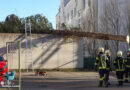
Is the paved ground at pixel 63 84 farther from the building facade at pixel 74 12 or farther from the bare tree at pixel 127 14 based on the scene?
the building facade at pixel 74 12

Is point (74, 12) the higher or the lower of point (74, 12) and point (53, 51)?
the higher

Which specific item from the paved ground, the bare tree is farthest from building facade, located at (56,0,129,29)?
the paved ground

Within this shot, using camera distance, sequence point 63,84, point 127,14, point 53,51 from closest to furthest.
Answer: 1. point 63,84
2. point 53,51
3. point 127,14

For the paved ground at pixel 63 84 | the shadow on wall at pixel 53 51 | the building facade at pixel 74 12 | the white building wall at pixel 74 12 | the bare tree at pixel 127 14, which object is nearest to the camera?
the paved ground at pixel 63 84

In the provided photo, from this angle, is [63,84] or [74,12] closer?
[63,84]

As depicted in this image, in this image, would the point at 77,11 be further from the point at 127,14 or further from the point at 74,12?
the point at 127,14

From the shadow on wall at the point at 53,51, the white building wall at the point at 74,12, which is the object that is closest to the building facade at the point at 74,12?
the white building wall at the point at 74,12

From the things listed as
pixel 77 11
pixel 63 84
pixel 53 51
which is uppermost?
pixel 77 11

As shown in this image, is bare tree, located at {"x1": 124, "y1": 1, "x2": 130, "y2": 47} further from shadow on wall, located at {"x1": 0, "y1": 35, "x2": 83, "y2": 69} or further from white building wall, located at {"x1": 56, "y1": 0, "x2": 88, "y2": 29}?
white building wall, located at {"x1": 56, "y1": 0, "x2": 88, "y2": 29}

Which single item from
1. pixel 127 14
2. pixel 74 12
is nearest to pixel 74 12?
pixel 74 12

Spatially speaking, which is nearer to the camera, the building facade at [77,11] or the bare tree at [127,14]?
the bare tree at [127,14]

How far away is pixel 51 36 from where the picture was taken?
875 inches

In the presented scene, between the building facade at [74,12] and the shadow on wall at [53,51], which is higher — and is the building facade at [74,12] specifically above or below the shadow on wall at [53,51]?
above

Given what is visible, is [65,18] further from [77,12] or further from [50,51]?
[50,51]
